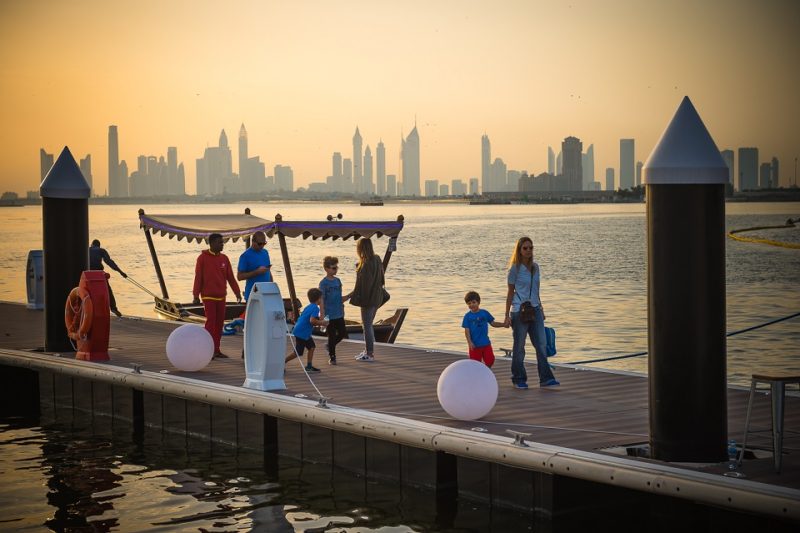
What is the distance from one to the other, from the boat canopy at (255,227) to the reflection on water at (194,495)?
295 inches

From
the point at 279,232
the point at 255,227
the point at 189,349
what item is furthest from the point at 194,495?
the point at 255,227

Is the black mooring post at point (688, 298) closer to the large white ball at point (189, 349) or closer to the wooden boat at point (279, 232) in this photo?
the large white ball at point (189, 349)

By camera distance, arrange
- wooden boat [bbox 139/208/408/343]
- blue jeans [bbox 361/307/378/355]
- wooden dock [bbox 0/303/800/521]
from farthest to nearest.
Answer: wooden boat [bbox 139/208/408/343] < blue jeans [bbox 361/307/378/355] < wooden dock [bbox 0/303/800/521]

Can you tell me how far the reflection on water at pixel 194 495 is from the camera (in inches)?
450

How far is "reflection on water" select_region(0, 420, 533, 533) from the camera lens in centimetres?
1144

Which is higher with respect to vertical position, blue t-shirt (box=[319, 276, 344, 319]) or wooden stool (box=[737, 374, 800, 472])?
blue t-shirt (box=[319, 276, 344, 319])

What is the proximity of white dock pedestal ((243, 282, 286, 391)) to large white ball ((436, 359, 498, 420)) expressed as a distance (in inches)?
103

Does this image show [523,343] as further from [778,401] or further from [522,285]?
[778,401]

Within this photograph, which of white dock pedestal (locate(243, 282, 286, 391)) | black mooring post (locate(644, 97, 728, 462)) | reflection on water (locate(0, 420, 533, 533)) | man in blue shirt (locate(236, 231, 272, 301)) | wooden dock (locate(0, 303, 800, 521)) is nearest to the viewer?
wooden dock (locate(0, 303, 800, 521))

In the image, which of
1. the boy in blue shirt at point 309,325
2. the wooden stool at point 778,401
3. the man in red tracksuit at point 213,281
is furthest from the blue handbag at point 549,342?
the man in red tracksuit at point 213,281

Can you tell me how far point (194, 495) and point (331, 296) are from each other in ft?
12.0

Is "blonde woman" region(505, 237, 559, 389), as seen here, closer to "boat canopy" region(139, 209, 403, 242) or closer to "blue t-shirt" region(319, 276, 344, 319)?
"blue t-shirt" region(319, 276, 344, 319)

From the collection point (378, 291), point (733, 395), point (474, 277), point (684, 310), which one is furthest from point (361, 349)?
point (474, 277)

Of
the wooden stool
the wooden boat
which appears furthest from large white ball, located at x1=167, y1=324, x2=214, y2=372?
the wooden stool
